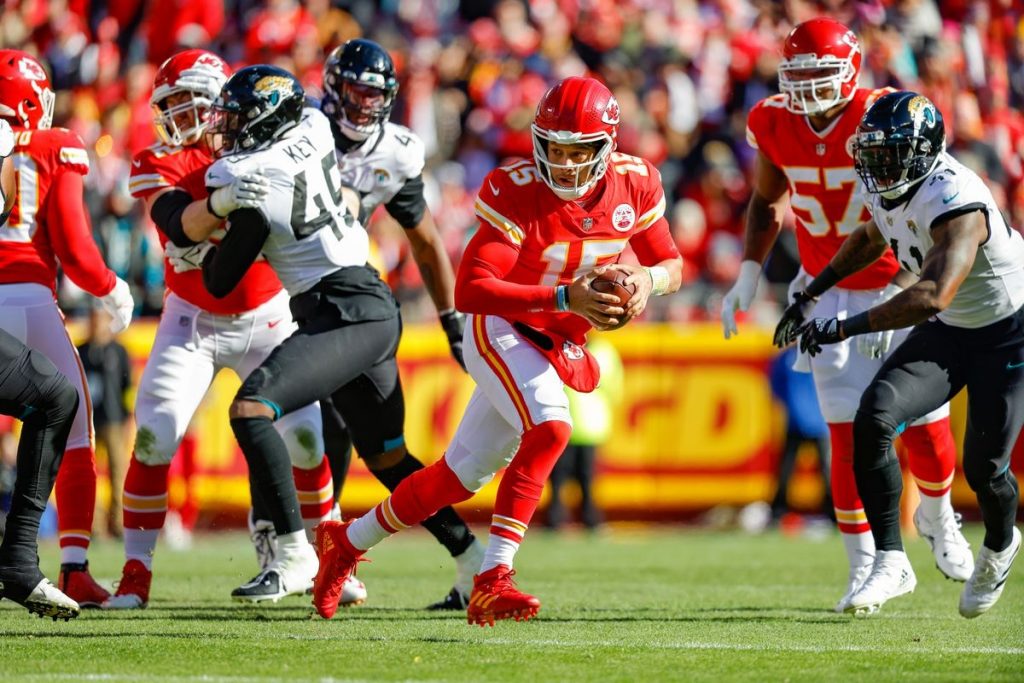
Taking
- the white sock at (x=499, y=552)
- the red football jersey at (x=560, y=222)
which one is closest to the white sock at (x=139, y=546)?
the white sock at (x=499, y=552)

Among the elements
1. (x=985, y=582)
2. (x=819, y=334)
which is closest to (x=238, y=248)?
(x=819, y=334)

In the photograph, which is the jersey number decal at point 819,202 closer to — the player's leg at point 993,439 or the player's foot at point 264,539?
the player's leg at point 993,439

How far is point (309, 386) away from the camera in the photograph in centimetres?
559

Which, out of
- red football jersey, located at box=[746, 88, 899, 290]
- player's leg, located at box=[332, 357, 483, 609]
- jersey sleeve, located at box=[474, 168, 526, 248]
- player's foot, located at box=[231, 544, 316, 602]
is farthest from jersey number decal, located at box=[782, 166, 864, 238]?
player's foot, located at box=[231, 544, 316, 602]

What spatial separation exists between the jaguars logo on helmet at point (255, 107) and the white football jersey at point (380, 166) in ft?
1.91

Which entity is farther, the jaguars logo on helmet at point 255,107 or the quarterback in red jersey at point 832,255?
the quarterback in red jersey at point 832,255

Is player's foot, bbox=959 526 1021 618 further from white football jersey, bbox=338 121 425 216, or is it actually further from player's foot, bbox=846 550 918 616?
white football jersey, bbox=338 121 425 216

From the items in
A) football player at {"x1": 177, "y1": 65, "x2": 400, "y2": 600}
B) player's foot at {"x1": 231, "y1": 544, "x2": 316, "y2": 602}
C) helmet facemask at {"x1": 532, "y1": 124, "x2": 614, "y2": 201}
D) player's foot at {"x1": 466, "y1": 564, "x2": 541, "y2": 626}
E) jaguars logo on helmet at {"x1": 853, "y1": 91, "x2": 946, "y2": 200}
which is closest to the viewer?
player's foot at {"x1": 466, "y1": 564, "x2": 541, "y2": 626}

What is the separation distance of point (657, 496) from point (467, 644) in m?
6.99

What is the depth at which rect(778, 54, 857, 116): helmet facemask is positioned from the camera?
641cm

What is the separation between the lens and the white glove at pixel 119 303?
6035 mm

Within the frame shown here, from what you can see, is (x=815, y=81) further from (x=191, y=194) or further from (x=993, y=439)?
(x=191, y=194)

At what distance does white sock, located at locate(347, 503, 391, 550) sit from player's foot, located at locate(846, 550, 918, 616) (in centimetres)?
198

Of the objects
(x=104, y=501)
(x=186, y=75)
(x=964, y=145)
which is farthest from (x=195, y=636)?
(x=964, y=145)
